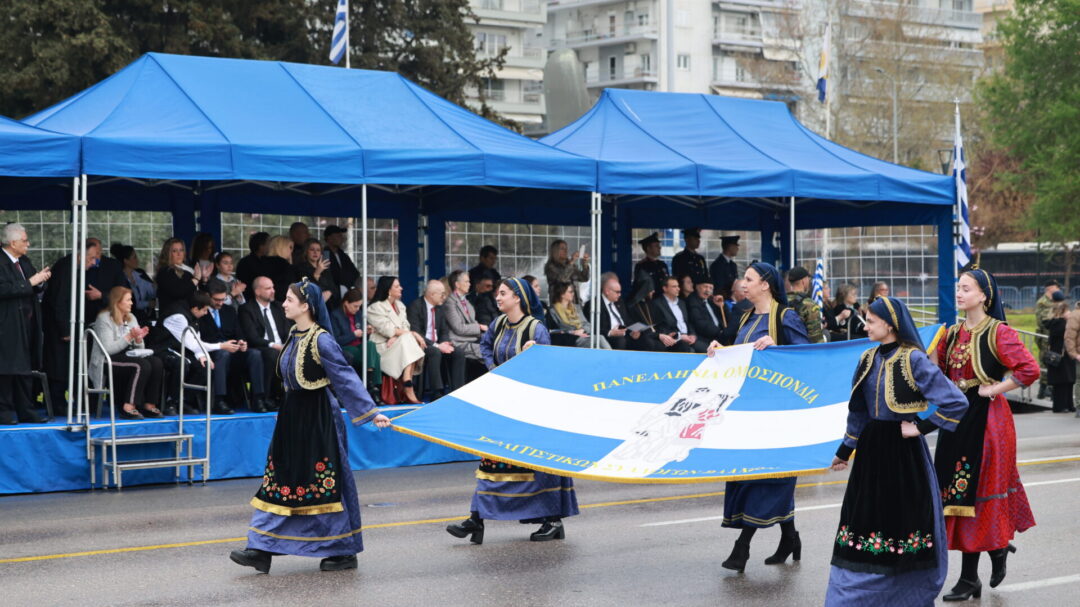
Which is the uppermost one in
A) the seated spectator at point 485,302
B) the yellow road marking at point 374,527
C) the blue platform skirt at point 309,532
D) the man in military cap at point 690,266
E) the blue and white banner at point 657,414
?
the man in military cap at point 690,266

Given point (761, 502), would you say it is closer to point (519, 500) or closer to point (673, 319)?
point (519, 500)

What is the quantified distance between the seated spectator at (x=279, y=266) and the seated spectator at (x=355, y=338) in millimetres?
696

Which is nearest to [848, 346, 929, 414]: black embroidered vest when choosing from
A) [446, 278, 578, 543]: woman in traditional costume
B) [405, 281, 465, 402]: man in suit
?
[446, 278, 578, 543]: woman in traditional costume

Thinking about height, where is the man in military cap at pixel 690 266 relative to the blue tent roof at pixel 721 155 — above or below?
below

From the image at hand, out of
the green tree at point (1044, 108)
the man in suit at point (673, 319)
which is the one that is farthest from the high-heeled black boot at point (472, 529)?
the green tree at point (1044, 108)

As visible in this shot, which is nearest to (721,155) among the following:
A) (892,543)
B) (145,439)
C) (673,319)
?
(673,319)

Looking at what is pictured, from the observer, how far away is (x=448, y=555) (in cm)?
987

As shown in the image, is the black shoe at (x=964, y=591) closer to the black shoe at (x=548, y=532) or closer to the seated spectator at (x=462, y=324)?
the black shoe at (x=548, y=532)

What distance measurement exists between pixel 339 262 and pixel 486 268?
215cm

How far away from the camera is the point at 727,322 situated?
20453mm

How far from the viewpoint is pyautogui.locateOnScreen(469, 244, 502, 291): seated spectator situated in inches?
743

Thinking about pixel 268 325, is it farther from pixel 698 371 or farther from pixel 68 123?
pixel 698 371

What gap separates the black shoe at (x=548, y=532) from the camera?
10438 mm

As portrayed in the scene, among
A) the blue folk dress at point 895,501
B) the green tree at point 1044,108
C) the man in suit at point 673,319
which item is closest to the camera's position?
the blue folk dress at point 895,501
